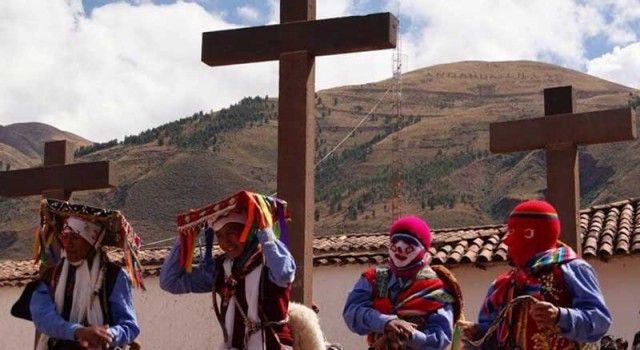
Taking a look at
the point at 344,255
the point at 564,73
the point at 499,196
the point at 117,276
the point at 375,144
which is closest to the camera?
the point at 117,276

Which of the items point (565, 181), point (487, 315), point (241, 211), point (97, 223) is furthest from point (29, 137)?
point (487, 315)

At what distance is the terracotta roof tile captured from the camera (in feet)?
54.5

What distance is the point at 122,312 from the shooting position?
6.66 meters

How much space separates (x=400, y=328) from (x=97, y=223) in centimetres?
201

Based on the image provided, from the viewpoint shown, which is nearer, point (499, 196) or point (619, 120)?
point (619, 120)

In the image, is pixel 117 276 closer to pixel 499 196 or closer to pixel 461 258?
pixel 461 258

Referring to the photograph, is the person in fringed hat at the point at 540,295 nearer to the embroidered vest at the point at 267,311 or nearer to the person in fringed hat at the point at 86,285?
the embroidered vest at the point at 267,311

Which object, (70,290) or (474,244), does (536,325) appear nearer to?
(70,290)

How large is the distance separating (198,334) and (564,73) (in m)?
137

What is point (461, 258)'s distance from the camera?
16906 mm

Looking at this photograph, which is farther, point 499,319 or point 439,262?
point 439,262

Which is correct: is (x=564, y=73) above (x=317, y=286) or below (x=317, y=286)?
above

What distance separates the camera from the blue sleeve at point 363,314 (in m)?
6.00

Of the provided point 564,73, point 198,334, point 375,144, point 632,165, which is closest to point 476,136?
point 375,144
